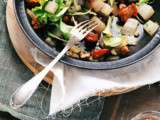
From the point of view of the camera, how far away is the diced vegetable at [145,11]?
160cm

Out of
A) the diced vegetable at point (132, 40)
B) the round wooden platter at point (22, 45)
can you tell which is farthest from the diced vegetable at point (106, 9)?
the round wooden platter at point (22, 45)

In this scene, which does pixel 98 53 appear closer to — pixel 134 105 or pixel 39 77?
pixel 39 77

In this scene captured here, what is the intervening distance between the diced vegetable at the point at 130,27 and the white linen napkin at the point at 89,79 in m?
0.10

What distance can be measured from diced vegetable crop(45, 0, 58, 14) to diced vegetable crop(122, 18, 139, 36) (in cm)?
22

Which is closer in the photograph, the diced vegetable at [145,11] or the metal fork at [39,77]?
the metal fork at [39,77]

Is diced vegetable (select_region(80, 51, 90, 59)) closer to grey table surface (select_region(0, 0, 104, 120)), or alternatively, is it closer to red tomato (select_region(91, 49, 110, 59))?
red tomato (select_region(91, 49, 110, 59))

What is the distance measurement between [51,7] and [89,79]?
0.25 meters

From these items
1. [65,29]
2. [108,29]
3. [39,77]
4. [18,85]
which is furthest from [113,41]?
[18,85]

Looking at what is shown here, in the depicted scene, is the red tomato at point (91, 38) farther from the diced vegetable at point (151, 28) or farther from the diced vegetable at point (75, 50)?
the diced vegetable at point (151, 28)

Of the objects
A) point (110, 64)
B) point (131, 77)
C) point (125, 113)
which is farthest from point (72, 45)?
point (125, 113)

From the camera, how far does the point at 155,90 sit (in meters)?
1.74

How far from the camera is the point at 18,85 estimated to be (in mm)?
1672

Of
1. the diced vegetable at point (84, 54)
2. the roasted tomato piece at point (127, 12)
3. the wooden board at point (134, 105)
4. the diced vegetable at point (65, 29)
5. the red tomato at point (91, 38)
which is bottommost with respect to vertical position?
the wooden board at point (134, 105)

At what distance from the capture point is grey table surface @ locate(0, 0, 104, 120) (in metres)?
1.67
